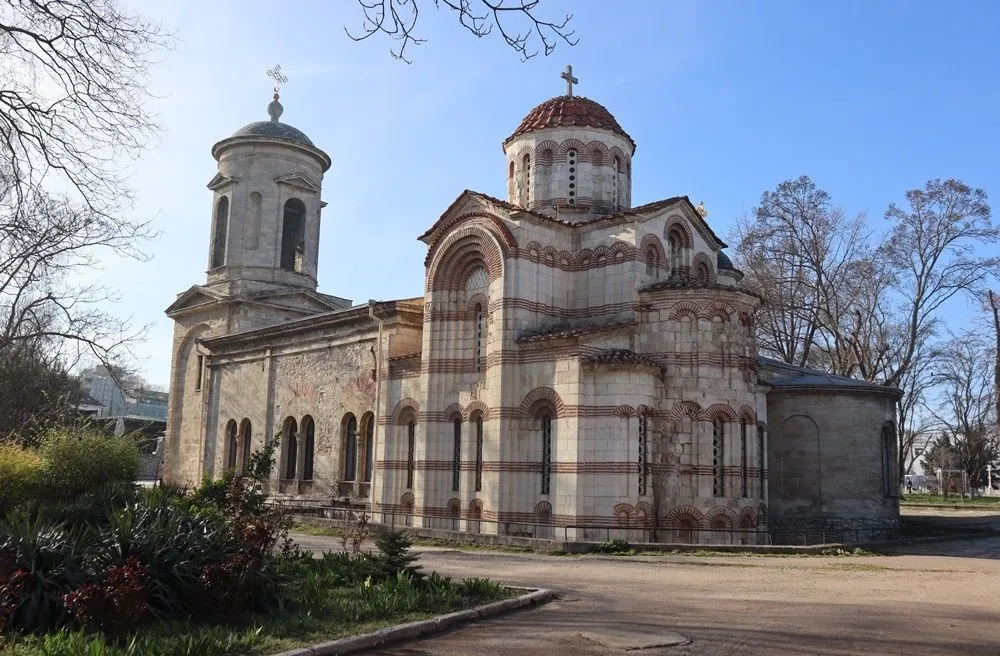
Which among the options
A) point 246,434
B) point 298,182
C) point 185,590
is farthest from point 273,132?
point 185,590

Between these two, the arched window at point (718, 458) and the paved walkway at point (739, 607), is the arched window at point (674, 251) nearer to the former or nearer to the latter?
the arched window at point (718, 458)

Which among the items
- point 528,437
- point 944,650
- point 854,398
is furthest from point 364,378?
point 944,650

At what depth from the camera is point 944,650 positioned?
28.0 feet

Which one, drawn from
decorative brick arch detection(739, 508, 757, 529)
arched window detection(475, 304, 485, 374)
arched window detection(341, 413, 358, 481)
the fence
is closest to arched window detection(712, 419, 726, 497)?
decorative brick arch detection(739, 508, 757, 529)

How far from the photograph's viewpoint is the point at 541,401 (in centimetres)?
2019

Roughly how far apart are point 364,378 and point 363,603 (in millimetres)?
16538

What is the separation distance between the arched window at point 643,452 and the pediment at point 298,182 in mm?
20538

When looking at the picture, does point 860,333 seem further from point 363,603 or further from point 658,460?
point 363,603

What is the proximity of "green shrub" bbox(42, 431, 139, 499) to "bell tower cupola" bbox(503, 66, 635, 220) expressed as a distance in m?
12.6

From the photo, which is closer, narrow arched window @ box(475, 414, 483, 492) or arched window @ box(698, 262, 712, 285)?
narrow arched window @ box(475, 414, 483, 492)

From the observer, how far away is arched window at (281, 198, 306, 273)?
34.8 m

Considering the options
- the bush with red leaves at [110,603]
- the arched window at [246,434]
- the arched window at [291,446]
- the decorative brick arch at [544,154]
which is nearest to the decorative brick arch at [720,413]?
the decorative brick arch at [544,154]

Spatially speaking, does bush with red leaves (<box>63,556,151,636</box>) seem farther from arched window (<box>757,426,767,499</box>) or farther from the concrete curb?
arched window (<box>757,426,767,499</box>)

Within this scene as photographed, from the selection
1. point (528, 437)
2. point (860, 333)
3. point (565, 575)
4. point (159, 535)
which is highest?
point (860, 333)
